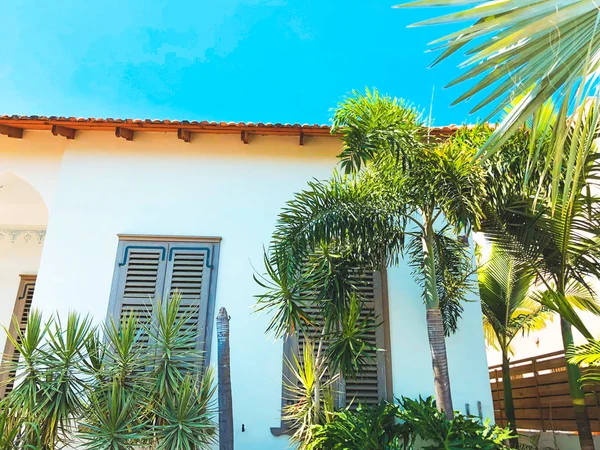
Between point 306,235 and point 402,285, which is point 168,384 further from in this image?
point 402,285

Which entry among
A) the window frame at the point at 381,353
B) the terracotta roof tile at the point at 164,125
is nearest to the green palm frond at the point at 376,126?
the terracotta roof tile at the point at 164,125

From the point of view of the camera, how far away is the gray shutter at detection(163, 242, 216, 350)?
584 centimetres

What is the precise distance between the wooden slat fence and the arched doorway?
8.92 metres

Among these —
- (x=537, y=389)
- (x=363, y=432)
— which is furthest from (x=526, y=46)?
(x=537, y=389)

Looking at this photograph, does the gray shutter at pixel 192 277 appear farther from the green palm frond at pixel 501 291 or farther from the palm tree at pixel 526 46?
the green palm frond at pixel 501 291

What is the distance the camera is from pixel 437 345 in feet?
14.5

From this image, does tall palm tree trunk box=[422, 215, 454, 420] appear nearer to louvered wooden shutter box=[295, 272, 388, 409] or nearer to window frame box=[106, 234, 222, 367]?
louvered wooden shutter box=[295, 272, 388, 409]

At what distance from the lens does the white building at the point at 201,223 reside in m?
5.64

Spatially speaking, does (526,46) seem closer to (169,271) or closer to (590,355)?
(590,355)

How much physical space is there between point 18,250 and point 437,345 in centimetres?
726

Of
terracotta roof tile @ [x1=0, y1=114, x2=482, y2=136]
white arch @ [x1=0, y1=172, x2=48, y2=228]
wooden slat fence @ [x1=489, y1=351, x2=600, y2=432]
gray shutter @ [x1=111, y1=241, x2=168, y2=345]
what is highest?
terracotta roof tile @ [x1=0, y1=114, x2=482, y2=136]

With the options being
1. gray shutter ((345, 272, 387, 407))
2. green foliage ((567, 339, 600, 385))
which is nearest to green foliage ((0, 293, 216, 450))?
gray shutter ((345, 272, 387, 407))

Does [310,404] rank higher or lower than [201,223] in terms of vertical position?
lower

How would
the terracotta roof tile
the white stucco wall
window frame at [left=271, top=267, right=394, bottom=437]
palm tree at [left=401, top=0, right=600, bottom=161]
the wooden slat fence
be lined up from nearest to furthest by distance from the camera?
1. palm tree at [left=401, top=0, right=600, bottom=161]
2. window frame at [left=271, top=267, right=394, bottom=437]
3. the terracotta roof tile
4. the wooden slat fence
5. the white stucco wall
